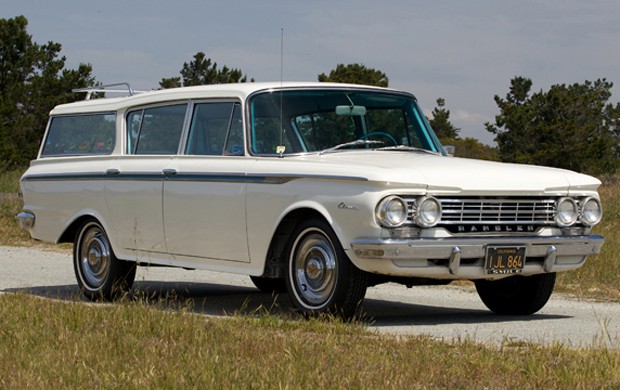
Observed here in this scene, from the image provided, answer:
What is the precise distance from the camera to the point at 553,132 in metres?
71.9

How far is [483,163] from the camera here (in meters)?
8.96

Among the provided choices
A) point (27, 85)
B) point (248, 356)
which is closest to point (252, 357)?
point (248, 356)

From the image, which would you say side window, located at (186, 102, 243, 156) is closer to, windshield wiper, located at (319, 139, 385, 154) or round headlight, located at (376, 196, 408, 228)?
windshield wiper, located at (319, 139, 385, 154)

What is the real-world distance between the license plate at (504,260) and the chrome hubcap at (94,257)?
3.92 meters

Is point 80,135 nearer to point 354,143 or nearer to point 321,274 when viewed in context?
point 354,143

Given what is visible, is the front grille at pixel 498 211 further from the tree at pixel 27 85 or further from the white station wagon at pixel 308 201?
the tree at pixel 27 85

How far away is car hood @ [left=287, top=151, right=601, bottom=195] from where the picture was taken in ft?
26.6

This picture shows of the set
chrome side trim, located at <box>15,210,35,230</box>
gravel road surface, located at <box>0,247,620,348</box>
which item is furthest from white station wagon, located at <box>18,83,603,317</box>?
gravel road surface, located at <box>0,247,620,348</box>

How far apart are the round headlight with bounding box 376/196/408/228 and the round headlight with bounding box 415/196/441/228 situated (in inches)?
4.0

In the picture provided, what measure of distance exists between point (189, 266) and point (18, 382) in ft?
13.4

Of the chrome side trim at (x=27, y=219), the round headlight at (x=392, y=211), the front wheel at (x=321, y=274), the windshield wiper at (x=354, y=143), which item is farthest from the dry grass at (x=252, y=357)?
the chrome side trim at (x=27, y=219)

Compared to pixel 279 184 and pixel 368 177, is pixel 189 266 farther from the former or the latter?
pixel 368 177

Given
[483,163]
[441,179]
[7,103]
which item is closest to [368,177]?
[441,179]

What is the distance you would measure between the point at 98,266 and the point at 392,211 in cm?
386
